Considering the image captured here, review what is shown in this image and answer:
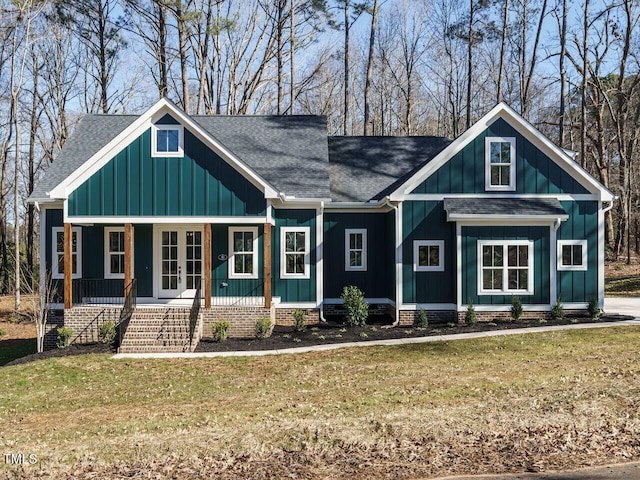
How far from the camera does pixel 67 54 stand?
3444 centimetres

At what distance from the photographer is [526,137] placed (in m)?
17.1

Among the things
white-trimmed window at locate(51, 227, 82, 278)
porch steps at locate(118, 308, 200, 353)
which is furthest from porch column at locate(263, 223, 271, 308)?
white-trimmed window at locate(51, 227, 82, 278)

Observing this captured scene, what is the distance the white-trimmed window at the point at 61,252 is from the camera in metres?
17.6

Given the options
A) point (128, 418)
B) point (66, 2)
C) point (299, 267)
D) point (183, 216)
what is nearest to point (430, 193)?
point (299, 267)

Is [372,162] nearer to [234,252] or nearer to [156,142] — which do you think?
[234,252]

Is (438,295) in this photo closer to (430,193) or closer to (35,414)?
(430,193)

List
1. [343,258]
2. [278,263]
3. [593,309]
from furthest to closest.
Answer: [343,258]
[278,263]
[593,309]

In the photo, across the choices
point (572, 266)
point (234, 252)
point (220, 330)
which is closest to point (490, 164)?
point (572, 266)

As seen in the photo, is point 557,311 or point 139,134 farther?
point 557,311

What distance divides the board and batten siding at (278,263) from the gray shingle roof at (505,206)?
13.4 ft

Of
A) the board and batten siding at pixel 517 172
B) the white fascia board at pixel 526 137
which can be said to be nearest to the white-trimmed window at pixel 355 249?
Answer: the white fascia board at pixel 526 137

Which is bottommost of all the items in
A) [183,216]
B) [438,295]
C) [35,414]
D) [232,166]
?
[35,414]

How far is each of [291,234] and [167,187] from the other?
395 cm

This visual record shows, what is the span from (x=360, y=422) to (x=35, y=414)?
5597 millimetres
